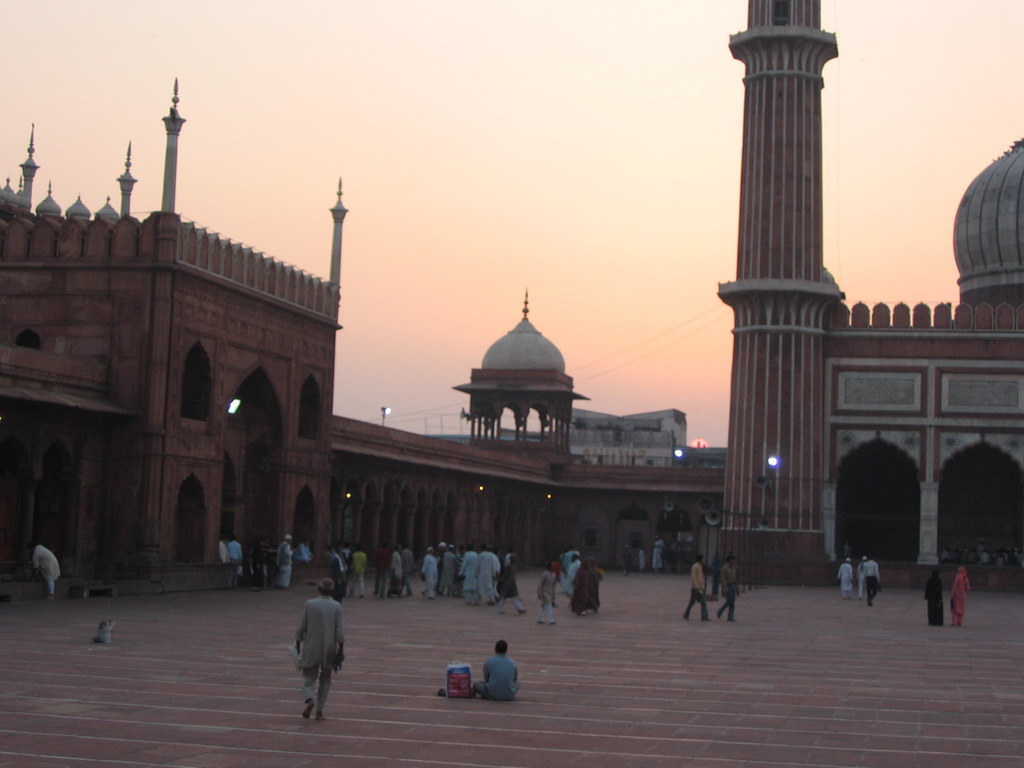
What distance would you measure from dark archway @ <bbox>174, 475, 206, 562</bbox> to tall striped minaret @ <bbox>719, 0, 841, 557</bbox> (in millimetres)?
17553

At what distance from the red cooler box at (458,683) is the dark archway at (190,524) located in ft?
48.6

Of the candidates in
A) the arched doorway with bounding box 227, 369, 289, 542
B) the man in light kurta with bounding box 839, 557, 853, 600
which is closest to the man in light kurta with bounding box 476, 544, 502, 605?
the arched doorway with bounding box 227, 369, 289, 542

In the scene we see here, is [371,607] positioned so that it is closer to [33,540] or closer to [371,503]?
[33,540]

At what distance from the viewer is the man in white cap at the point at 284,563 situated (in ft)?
92.9

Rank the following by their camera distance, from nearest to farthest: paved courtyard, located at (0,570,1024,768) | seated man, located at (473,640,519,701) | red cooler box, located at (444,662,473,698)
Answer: paved courtyard, located at (0,570,1024,768)
seated man, located at (473,640,519,701)
red cooler box, located at (444,662,473,698)

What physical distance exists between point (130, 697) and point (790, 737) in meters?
5.08

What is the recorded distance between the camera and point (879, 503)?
45.7 metres

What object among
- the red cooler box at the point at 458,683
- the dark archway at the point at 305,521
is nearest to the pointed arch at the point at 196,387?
the dark archway at the point at 305,521

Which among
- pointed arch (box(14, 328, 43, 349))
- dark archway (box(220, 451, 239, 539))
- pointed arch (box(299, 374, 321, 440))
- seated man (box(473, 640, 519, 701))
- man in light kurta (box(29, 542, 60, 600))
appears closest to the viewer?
seated man (box(473, 640, 519, 701))

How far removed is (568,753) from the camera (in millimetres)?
10141

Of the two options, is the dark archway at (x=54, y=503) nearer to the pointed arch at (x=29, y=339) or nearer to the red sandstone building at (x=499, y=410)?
the red sandstone building at (x=499, y=410)

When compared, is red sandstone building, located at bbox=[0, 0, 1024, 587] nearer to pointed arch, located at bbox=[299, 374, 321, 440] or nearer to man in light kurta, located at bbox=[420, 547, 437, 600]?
pointed arch, located at bbox=[299, 374, 321, 440]

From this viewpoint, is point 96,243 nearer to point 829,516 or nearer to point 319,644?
point 319,644

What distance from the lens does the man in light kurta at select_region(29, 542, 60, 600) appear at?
22.2 meters
